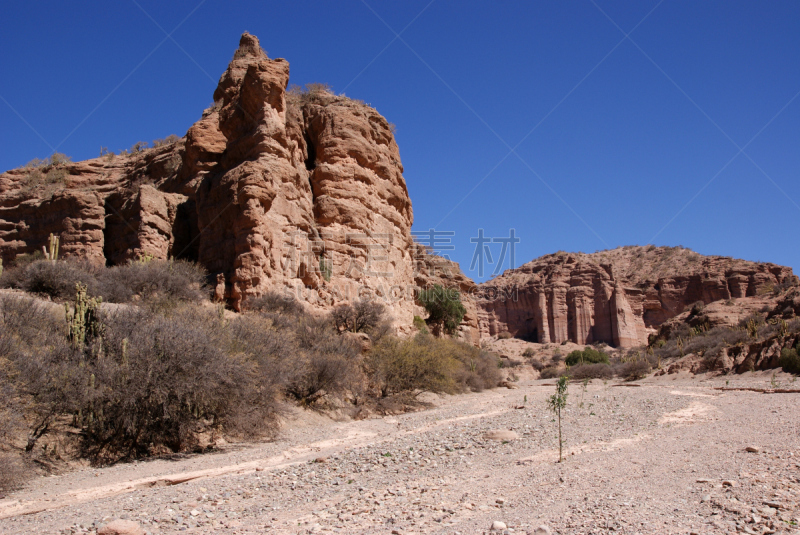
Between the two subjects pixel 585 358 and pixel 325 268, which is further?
pixel 585 358

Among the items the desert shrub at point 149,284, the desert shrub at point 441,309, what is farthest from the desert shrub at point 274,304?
the desert shrub at point 441,309

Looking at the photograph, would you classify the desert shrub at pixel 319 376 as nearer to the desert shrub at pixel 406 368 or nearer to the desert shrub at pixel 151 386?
the desert shrub at pixel 406 368

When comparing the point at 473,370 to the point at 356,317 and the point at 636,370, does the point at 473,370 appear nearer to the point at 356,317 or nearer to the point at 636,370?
the point at 356,317

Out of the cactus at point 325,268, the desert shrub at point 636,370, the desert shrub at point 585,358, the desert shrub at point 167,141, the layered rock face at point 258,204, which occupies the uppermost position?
the desert shrub at point 167,141

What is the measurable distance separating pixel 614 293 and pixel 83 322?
73.0 m

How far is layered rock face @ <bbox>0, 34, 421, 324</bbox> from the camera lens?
18.6 metres

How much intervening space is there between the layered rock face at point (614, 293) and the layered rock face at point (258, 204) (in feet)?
175

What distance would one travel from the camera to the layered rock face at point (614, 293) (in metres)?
66.8

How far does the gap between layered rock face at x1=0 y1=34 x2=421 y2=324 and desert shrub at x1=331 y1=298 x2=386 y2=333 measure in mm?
719

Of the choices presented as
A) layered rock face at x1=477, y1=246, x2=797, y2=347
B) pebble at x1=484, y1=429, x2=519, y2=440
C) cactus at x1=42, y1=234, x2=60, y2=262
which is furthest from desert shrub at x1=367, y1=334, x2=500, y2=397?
layered rock face at x1=477, y1=246, x2=797, y2=347

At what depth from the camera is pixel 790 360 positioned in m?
21.1

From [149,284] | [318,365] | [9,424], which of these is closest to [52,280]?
[149,284]

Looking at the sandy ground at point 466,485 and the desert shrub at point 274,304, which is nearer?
the sandy ground at point 466,485

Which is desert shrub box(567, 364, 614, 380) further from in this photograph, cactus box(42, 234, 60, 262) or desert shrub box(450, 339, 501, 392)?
cactus box(42, 234, 60, 262)
